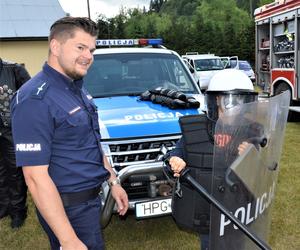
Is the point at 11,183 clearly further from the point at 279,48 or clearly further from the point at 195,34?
the point at 195,34

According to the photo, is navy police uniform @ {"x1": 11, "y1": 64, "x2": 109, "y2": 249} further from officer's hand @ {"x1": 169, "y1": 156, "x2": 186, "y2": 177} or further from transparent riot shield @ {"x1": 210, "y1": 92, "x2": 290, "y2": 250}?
transparent riot shield @ {"x1": 210, "y1": 92, "x2": 290, "y2": 250}

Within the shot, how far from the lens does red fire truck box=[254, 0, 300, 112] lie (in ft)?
29.2

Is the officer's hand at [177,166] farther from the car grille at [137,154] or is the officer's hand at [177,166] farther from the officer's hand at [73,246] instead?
the car grille at [137,154]

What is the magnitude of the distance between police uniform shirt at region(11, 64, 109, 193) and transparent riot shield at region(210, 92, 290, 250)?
68 centimetres

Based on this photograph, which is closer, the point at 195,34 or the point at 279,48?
the point at 279,48

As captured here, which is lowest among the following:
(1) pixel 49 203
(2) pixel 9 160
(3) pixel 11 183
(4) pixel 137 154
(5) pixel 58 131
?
(3) pixel 11 183

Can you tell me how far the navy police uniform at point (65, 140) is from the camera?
1.87 metres

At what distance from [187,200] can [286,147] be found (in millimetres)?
5455

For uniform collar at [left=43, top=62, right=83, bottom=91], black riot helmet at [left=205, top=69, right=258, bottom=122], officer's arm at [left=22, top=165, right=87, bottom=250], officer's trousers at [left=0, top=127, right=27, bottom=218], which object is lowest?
officer's trousers at [left=0, top=127, right=27, bottom=218]

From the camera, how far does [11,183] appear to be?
14.5 feet

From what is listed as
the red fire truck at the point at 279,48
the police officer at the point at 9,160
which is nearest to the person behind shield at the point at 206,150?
the police officer at the point at 9,160

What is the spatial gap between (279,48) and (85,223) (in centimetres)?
882

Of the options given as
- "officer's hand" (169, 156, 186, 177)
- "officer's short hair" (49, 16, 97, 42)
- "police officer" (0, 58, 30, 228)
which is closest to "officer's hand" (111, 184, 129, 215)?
Result: "officer's hand" (169, 156, 186, 177)

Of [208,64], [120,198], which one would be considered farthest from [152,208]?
[208,64]
